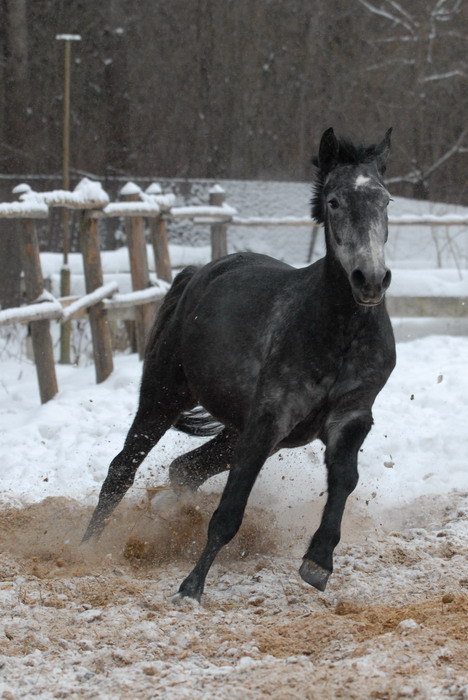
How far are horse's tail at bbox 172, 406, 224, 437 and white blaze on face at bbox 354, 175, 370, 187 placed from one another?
1.89m

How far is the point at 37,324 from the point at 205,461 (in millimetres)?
2313

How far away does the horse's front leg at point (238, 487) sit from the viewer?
3520 millimetres

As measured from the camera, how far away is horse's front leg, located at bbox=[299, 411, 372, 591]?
10.9 feet

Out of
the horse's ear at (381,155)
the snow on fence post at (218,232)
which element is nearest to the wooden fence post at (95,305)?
the snow on fence post at (218,232)

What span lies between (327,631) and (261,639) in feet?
0.69

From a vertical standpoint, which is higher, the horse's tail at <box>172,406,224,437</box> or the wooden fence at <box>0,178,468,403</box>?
the wooden fence at <box>0,178,468,403</box>

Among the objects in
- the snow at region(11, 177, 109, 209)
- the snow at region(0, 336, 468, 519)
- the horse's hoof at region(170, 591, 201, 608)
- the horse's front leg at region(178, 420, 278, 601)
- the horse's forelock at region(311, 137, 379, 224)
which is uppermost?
the horse's forelock at region(311, 137, 379, 224)

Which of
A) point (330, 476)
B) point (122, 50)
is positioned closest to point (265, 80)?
point (122, 50)

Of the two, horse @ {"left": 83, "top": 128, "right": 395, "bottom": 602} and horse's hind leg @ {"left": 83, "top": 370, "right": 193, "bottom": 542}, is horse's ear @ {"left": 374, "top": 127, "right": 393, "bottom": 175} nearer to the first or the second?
horse @ {"left": 83, "top": 128, "right": 395, "bottom": 602}

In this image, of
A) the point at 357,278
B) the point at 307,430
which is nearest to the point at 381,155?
the point at 357,278

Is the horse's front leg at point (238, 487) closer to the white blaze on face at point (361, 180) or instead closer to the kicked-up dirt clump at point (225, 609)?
the kicked-up dirt clump at point (225, 609)

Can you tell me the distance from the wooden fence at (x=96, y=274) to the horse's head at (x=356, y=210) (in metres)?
3.06

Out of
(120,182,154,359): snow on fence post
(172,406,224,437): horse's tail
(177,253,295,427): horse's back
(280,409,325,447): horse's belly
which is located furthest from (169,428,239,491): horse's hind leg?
(120,182,154,359): snow on fence post

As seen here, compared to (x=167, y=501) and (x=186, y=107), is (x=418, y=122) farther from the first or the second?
(x=167, y=501)
